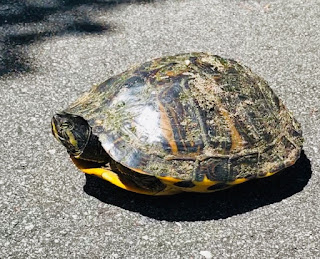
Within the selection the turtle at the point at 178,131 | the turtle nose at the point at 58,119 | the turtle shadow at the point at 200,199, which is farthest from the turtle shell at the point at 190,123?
the turtle shadow at the point at 200,199

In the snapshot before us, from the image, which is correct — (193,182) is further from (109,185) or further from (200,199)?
(109,185)

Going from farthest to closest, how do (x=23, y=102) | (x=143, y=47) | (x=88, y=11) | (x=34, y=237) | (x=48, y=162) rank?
1. (x=88, y=11)
2. (x=143, y=47)
3. (x=23, y=102)
4. (x=48, y=162)
5. (x=34, y=237)

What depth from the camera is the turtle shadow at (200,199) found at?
3324mm

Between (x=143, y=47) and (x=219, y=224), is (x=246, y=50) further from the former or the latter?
(x=219, y=224)

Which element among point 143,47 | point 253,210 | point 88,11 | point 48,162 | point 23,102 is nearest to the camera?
point 253,210

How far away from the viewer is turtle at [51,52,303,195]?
312 centimetres

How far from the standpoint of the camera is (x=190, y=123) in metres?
3.17

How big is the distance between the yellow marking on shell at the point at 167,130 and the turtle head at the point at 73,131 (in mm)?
394

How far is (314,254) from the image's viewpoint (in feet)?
10.2

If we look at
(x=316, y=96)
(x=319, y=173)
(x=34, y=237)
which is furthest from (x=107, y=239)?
(x=316, y=96)

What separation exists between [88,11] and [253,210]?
2.64m

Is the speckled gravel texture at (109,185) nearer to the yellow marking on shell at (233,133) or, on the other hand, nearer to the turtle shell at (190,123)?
the turtle shell at (190,123)

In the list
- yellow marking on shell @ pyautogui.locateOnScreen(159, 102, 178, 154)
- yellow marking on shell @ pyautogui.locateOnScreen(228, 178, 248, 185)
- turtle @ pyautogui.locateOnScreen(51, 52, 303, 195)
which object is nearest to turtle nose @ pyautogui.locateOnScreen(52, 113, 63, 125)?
turtle @ pyautogui.locateOnScreen(51, 52, 303, 195)

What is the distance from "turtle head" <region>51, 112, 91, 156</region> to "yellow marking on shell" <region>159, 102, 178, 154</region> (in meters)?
0.39
